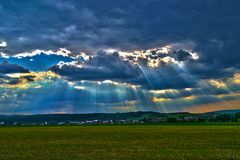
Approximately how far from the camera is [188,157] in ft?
100.0

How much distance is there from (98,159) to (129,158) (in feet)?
8.47

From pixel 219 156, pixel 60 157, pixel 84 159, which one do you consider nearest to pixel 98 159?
pixel 84 159

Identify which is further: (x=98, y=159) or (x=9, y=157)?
(x=9, y=157)

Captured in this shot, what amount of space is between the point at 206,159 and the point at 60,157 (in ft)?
39.6

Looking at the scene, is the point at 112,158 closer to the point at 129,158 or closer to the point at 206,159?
the point at 129,158

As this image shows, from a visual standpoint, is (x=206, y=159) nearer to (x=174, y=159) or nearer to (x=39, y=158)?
(x=174, y=159)

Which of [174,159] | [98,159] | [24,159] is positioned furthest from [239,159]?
[24,159]

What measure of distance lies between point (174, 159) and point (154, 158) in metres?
1.65

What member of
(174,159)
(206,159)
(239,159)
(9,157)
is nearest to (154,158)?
(174,159)

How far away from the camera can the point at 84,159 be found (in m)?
29.6

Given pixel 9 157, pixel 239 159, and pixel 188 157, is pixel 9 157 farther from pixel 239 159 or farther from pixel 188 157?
pixel 239 159

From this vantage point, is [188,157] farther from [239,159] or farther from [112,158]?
[112,158]

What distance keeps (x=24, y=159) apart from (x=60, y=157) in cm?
295

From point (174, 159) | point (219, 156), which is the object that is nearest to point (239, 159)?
point (219, 156)
